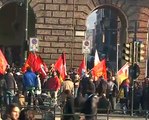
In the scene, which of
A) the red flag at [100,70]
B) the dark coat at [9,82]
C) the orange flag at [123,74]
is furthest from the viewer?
the red flag at [100,70]

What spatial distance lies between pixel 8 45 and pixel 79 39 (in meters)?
11.8

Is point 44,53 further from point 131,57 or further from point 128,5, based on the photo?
point 131,57

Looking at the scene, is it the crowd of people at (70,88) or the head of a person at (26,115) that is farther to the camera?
the crowd of people at (70,88)

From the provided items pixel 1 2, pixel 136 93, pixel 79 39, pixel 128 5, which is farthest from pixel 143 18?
pixel 136 93

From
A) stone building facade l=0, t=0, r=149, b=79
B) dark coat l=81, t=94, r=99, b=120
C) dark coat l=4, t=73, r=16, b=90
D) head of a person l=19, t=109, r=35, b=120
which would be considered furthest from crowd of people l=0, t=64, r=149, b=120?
head of a person l=19, t=109, r=35, b=120

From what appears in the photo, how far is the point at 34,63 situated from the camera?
1201 inches

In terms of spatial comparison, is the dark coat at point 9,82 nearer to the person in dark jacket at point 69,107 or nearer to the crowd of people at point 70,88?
the crowd of people at point 70,88

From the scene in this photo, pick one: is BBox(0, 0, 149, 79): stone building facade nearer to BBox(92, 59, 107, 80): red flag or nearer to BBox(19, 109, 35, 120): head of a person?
BBox(92, 59, 107, 80): red flag

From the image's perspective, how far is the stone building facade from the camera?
132ft

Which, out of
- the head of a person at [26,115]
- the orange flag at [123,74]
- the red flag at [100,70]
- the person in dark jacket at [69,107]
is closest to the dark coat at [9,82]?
the red flag at [100,70]

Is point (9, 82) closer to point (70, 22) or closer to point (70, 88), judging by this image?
point (70, 88)

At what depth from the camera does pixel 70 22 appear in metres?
40.5

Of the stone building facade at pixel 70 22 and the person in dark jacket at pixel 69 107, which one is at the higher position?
the stone building facade at pixel 70 22

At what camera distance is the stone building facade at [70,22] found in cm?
4012
